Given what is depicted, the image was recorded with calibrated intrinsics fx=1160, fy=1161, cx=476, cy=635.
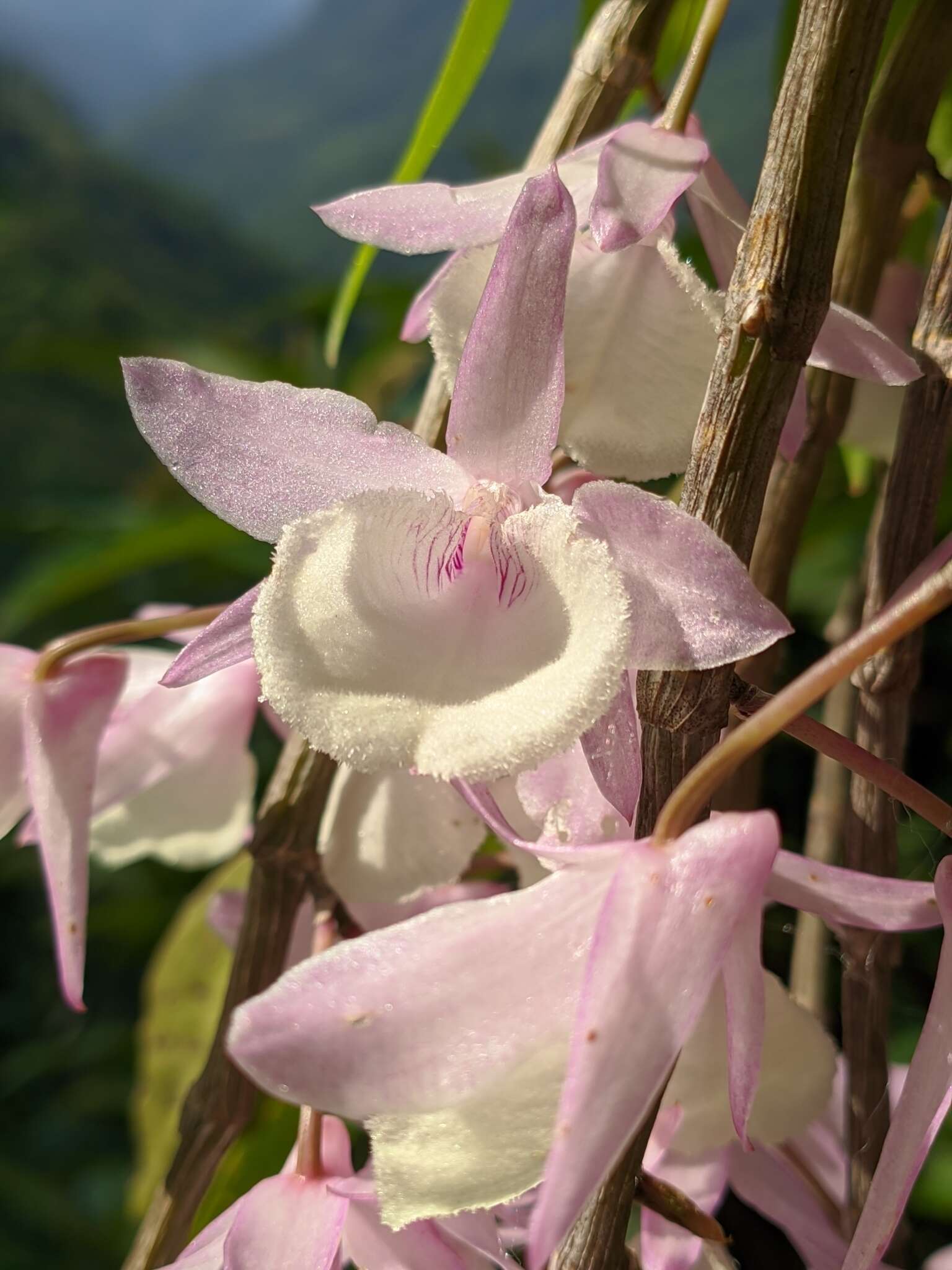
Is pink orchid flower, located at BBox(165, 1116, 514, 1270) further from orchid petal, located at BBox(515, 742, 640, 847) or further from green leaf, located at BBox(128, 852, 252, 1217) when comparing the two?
green leaf, located at BBox(128, 852, 252, 1217)

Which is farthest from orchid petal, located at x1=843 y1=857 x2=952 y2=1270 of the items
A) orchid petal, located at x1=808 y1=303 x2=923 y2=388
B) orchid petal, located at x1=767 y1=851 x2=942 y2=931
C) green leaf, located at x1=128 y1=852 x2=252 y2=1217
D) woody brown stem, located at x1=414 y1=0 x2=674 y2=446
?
green leaf, located at x1=128 y1=852 x2=252 y2=1217

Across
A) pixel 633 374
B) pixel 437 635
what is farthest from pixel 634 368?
pixel 437 635

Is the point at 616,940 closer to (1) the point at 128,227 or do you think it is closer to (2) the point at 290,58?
(1) the point at 128,227

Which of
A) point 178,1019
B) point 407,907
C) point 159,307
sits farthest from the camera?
point 159,307

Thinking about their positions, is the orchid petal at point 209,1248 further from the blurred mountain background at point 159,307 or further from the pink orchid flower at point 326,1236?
the blurred mountain background at point 159,307

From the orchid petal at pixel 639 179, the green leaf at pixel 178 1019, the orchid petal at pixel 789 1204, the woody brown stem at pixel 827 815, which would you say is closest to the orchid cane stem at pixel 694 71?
the orchid petal at pixel 639 179

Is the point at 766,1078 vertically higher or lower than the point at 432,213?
lower

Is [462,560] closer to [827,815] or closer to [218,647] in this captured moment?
[218,647]
